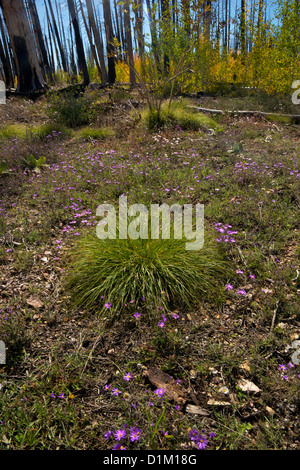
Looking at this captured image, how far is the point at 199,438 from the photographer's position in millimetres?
1462

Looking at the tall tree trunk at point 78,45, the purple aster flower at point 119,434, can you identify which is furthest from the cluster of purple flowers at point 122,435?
the tall tree trunk at point 78,45

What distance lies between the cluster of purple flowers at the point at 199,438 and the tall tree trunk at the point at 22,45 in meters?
12.0

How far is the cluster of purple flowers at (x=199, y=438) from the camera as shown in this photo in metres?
1.44

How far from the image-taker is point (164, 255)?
253 cm

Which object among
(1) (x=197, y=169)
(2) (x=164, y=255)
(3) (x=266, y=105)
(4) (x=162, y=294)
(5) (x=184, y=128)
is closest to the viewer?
(4) (x=162, y=294)

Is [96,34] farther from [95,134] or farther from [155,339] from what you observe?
[155,339]

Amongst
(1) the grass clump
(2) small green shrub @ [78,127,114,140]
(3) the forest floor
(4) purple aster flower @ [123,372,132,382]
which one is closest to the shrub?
(2) small green shrub @ [78,127,114,140]

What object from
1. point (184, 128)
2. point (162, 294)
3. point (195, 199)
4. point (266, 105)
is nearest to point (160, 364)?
point (162, 294)

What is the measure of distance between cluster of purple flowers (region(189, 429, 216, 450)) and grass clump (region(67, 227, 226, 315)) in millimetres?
896

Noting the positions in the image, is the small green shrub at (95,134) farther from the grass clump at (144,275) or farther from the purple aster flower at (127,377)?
the purple aster flower at (127,377)

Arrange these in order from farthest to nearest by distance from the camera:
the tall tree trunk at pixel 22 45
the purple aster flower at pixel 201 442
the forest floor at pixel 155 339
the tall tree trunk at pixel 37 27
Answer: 1. the tall tree trunk at pixel 37 27
2. the tall tree trunk at pixel 22 45
3. the forest floor at pixel 155 339
4. the purple aster flower at pixel 201 442

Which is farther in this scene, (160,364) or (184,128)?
(184,128)
